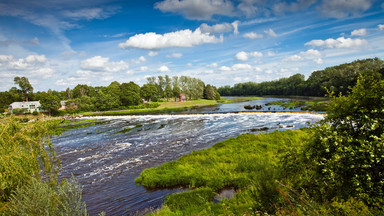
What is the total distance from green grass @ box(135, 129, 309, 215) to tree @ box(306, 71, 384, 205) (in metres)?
1.76

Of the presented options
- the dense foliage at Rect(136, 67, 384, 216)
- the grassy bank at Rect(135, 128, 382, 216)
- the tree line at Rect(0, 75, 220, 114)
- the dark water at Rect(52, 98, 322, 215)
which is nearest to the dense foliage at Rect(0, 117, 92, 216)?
the dark water at Rect(52, 98, 322, 215)

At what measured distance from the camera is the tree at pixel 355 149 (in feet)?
19.8

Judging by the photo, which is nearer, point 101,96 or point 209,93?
point 101,96

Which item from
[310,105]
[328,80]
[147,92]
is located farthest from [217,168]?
[328,80]

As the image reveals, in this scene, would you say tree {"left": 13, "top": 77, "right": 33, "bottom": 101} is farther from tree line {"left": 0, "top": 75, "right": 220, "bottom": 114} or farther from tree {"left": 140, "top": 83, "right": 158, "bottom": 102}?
tree {"left": 140, "top": 83, "right": 158, "bottom": 102}

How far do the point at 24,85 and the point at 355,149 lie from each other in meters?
136

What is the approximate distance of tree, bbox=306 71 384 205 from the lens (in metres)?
6.03

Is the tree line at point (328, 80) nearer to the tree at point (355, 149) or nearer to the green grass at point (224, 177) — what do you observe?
the green grass at point (224, 177)

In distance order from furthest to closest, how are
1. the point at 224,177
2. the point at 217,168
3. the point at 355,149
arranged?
the point at 217,168, the point at 224,177, the point at 355,149

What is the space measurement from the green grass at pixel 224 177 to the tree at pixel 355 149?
1.76 meters

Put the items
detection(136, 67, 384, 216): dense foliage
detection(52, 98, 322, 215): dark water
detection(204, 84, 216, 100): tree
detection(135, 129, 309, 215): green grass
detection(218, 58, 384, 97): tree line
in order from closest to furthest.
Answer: detection(136, 67, 384, 216): dense foliage < detection(135, 129, 309, 215): green grass < detection(52, 98, 322, 215): dark water < detection(218, 58, 384, 97): tree line < detection(204, 84, 216, 100): tree

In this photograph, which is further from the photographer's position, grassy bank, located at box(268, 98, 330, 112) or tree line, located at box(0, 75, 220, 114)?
tree line, located at box(0, 75, 220, 114)

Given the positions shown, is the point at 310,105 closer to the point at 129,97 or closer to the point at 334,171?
the point at 334,171

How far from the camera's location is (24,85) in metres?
103
